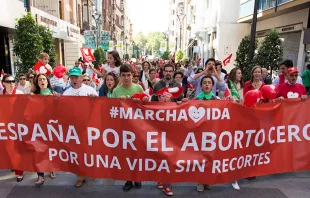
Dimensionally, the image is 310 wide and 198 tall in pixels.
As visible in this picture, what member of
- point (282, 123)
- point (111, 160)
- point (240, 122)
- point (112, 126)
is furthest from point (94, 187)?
point (282, 123)

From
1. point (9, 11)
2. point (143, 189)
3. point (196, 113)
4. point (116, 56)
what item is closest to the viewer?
point (196, 113)

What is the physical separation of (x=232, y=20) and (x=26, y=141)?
1928 centimetres

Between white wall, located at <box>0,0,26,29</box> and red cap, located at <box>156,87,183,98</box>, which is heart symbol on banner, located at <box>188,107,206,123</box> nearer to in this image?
red cap, located at <box>156,87,183,98</box>

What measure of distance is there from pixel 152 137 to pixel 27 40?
7.95m

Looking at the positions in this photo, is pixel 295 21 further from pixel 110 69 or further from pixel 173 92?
pixel 173 92

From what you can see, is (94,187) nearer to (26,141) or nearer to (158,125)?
(26,141)

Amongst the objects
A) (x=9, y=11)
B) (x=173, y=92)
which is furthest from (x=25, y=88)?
(x=9, y=11)

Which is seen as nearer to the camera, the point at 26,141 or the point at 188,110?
the point at 188,110

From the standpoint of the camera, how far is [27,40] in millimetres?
9625

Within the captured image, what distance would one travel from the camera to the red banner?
3.53 m

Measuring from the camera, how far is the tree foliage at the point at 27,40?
9523 mm

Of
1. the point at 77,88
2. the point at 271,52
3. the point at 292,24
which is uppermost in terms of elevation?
the point at 292,24

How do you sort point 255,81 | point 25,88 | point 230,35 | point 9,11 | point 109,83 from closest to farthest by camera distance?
point 109,83
point 255,81
point 25,88
point 9,11
point 230,35

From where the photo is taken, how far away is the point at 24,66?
987 centimetres
